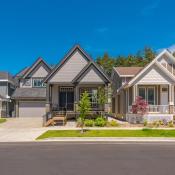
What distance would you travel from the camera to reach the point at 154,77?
114 feet

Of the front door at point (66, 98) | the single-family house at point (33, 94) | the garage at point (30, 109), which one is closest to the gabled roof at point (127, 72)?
the front door at point (66, 98)

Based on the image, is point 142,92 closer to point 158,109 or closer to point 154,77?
point 154,77

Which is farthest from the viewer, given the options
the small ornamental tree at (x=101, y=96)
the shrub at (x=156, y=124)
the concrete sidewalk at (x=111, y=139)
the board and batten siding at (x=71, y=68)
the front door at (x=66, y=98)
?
the front door at (x=66, y=98)

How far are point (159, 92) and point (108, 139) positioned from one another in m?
16.2

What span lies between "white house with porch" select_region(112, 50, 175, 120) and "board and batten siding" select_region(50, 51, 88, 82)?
5.46 meters

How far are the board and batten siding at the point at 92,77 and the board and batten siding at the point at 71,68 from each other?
208cm

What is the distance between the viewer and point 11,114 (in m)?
53.2

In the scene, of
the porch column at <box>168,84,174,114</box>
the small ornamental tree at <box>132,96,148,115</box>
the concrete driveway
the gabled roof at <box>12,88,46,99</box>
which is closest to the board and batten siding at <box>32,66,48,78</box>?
the gabled roof at <box>12,88,46,99</box>

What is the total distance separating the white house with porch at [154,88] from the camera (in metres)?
34.3

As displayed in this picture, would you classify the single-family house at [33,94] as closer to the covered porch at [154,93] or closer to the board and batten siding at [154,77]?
the covered porch at [154,93]

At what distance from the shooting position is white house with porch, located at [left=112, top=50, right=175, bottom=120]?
112 feet

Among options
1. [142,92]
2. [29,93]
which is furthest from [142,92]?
[29,93]

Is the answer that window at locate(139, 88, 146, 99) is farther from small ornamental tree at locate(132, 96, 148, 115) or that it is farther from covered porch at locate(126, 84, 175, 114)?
small ornamental tree at locate(132, 96, 148, 115)

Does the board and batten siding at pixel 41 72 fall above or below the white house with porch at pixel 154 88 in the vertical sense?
above
